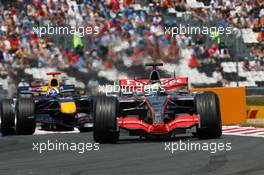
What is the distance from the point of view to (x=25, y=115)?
17.4 m

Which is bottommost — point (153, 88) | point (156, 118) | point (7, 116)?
point (7, 116)

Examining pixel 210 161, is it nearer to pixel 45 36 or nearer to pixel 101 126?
pixel 101 126

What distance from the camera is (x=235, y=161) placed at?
1028 cm

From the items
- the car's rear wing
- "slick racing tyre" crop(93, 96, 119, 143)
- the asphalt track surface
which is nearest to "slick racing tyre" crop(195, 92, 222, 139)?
the asphalt track surface

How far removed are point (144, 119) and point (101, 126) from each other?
4.10ft

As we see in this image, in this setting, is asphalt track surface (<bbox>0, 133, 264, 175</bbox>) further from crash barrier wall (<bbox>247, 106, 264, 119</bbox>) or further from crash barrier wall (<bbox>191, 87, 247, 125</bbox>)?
crash barrier wall (<bbox>247, 106, 264, 119</bbox>)

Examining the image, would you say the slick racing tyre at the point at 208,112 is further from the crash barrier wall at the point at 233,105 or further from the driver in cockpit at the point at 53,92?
the crash barrier wall at the point at 233,105

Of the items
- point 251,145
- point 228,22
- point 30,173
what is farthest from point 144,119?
point 228,22

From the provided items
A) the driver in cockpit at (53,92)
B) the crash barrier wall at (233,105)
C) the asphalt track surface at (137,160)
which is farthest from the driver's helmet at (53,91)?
the crash barrier wall at (233,105)

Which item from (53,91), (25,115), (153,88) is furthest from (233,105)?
(25,115)

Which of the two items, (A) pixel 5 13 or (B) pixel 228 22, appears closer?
(A) pixel 5 13

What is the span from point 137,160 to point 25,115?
23.0 feet

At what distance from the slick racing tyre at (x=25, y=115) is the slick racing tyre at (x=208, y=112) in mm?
5069

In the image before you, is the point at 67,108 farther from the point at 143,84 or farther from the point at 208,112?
the point at 208,112
